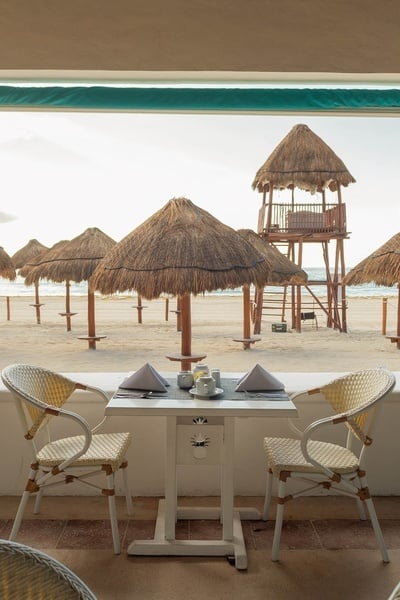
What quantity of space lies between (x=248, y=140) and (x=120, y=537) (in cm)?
275

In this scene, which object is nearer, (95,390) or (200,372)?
(200,372)

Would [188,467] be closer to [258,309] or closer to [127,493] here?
[127,493]

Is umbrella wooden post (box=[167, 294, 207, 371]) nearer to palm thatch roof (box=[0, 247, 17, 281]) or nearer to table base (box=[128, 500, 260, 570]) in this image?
palm thatch roof (box=[0, 247, 17, 281])

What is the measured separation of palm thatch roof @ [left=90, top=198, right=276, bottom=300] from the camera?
10.1 feet

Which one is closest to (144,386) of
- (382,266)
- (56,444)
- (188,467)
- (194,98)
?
(56,444)

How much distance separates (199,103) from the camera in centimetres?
311

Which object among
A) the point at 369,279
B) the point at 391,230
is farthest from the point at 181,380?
the point at 391,230

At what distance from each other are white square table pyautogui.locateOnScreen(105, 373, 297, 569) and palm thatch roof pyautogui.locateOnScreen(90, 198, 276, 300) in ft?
2.73

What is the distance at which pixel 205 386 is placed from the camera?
2.44 m

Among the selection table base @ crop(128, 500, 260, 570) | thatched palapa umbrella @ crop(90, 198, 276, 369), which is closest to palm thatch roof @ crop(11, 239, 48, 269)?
thatched palapa umbrella @ crop(90, 198, 276, 369)

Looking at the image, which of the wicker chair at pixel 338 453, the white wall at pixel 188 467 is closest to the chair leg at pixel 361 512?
the wicker chair at pixel 338 453

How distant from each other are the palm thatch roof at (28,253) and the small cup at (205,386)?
69.7 inches

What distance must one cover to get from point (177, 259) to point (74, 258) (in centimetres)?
84

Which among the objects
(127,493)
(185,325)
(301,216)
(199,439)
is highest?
(301,216)
